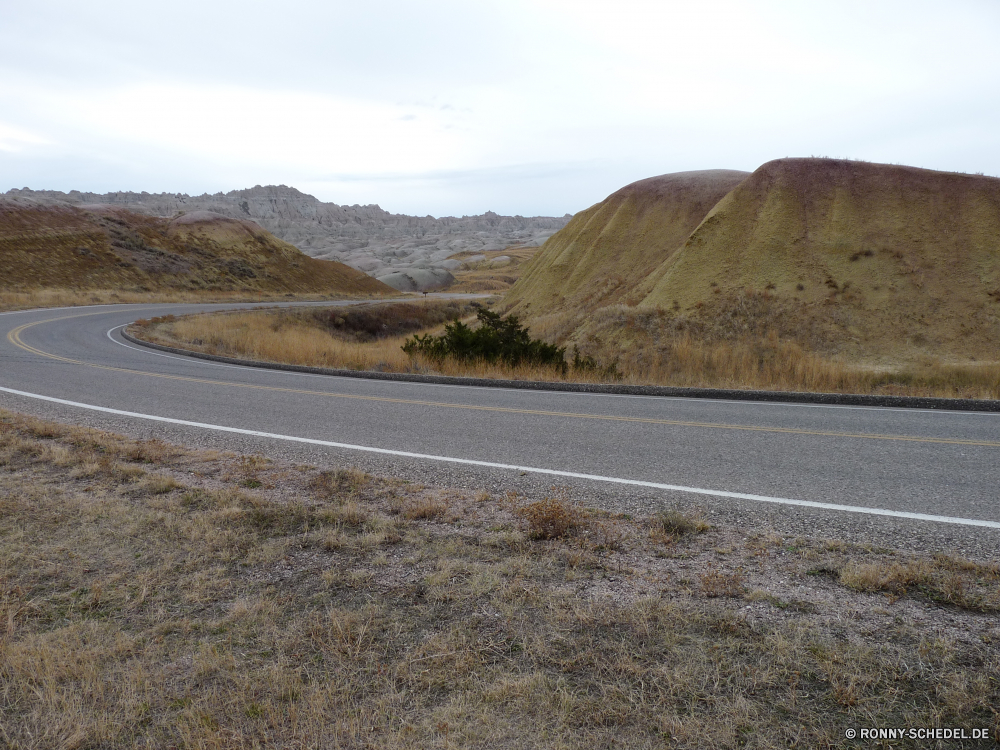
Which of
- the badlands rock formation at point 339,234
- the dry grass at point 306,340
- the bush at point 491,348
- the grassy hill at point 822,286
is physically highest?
the badlands rock formation at point 339,234

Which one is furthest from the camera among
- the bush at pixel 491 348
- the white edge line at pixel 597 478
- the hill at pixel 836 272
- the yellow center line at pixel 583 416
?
the hill at pixel 836 272

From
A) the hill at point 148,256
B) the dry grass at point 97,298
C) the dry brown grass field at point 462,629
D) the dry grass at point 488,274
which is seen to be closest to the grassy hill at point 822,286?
the dry brown grass field at point 462,629

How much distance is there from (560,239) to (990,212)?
22.7m

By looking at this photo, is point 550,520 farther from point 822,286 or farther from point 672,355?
point 822,286

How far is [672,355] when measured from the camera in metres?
19.3

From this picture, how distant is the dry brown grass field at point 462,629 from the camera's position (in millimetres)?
2508

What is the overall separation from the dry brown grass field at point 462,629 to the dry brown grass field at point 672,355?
861cm

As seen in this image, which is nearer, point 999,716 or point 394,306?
point 999,716

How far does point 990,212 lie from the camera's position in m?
25.5

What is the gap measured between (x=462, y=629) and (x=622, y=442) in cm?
454

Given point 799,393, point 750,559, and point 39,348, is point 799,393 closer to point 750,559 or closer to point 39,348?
point 750,559

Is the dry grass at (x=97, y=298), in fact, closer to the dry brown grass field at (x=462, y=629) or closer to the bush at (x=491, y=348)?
the bush at (x=491, y=348)

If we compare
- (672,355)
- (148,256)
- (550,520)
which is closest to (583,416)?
(550,520)

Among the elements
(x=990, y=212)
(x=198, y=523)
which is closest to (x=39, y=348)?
(x=198, y=523)
